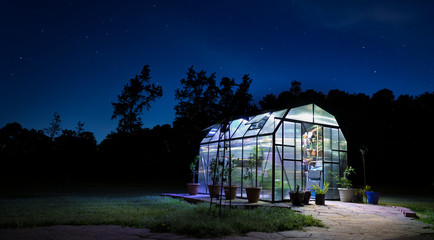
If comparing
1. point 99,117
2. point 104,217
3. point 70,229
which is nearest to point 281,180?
point 104,217

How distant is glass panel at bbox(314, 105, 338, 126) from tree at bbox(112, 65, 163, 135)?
51.5 feet

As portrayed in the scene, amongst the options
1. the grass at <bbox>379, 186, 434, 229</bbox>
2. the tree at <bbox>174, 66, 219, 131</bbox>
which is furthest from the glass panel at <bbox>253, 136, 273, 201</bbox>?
the tree at <bbox>174, 66, 219, 131</bbox>

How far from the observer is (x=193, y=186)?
39.3ft

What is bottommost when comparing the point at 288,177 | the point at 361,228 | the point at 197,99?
the point at 361,228

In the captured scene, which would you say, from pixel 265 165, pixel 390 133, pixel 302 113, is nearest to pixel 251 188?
pixel 265 165

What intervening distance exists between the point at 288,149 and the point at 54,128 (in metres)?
25.0

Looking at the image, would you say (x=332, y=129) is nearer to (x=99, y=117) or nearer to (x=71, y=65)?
(x=71, y=65)

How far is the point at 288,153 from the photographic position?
33.6 feet

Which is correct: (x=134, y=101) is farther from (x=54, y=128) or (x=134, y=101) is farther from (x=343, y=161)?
(x=343, y=161)

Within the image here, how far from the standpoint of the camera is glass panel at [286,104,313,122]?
10.6 m

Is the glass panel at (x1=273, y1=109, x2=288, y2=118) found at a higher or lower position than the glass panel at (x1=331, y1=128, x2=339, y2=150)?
higher

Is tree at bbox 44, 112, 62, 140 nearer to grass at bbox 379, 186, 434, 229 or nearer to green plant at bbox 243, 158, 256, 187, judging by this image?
green plant at bbox 243, 158, 256, 187

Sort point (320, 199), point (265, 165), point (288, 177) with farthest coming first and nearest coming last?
point (265, 165) → point (288, 177) → point (320, 199)

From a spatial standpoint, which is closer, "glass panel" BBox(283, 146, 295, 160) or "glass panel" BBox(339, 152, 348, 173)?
"glass panel" BBox(283, 146, 295, 160)
